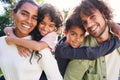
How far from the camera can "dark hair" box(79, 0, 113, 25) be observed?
357 cm

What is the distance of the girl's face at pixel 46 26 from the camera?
3.50 m

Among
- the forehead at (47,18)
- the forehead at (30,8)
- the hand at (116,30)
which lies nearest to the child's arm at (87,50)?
the hand at (116,30)

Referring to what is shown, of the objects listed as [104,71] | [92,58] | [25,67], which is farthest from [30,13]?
[104,71]

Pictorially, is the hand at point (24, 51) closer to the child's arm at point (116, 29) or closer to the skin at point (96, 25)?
the skin at point (96, 25)

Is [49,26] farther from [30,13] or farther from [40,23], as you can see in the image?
[30,13]

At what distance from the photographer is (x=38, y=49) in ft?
10.5

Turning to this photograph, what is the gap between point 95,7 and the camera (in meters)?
3.61

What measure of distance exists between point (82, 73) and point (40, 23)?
0.73 meters

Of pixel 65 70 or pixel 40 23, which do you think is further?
pixel 65 70

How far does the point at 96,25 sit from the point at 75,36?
0.82 feet

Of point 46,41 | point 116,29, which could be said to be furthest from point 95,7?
point 46,41

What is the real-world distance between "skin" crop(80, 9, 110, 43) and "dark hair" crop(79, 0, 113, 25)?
0.13 feet

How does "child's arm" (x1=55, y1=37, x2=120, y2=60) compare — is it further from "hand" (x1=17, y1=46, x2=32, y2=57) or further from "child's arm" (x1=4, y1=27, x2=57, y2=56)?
"hand" (x1=17, y1=46, x2=32, y2=57)

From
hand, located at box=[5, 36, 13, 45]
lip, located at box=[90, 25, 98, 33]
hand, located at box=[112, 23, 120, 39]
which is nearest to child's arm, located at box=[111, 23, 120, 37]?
hand, located at box=[112, 23, 120, 39]
